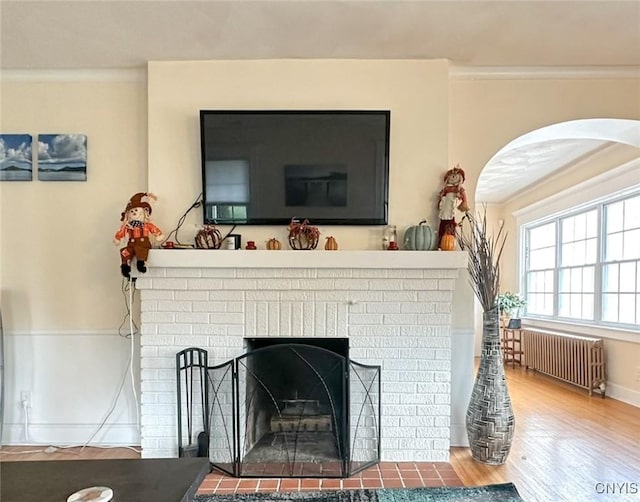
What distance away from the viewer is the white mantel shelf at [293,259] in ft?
8.73

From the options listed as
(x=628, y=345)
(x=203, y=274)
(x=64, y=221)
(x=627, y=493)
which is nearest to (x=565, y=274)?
(x=628, y=345)

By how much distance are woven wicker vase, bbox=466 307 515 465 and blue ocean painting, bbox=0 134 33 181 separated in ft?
10.9

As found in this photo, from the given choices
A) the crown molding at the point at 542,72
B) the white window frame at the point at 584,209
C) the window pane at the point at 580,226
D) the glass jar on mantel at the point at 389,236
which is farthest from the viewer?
the window pane at the point at 580,226

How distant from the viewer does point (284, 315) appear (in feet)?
8.95

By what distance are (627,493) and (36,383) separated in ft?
12.0

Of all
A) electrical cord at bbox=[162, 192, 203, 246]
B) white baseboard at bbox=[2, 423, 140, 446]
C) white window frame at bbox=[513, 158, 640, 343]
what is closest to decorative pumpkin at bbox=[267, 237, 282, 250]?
electrical cord at bbox=[162, 192, 203, 246]

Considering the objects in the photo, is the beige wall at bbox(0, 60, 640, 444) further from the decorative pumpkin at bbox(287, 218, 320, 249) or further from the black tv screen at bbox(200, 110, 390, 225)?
the decorative pumpkin at bbox(287, 218, 320, 249)

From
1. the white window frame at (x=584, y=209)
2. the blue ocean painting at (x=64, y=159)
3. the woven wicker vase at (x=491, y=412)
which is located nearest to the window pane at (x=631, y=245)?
the white window frame at (x=584, y=209)

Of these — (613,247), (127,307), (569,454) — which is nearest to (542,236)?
(613,247)

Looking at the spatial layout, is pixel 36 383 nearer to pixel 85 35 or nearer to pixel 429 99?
pixel 85 35

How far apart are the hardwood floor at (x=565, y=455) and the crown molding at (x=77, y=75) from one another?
2520 millimetres

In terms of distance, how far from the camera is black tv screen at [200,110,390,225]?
279 centimetres

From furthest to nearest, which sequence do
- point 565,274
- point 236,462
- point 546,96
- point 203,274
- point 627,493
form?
point 565,274, point 546,96, point 203,274, point 236,462, point 627,493

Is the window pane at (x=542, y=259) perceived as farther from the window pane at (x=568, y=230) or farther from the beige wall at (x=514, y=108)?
the beige wall at (x=514, y=108)
